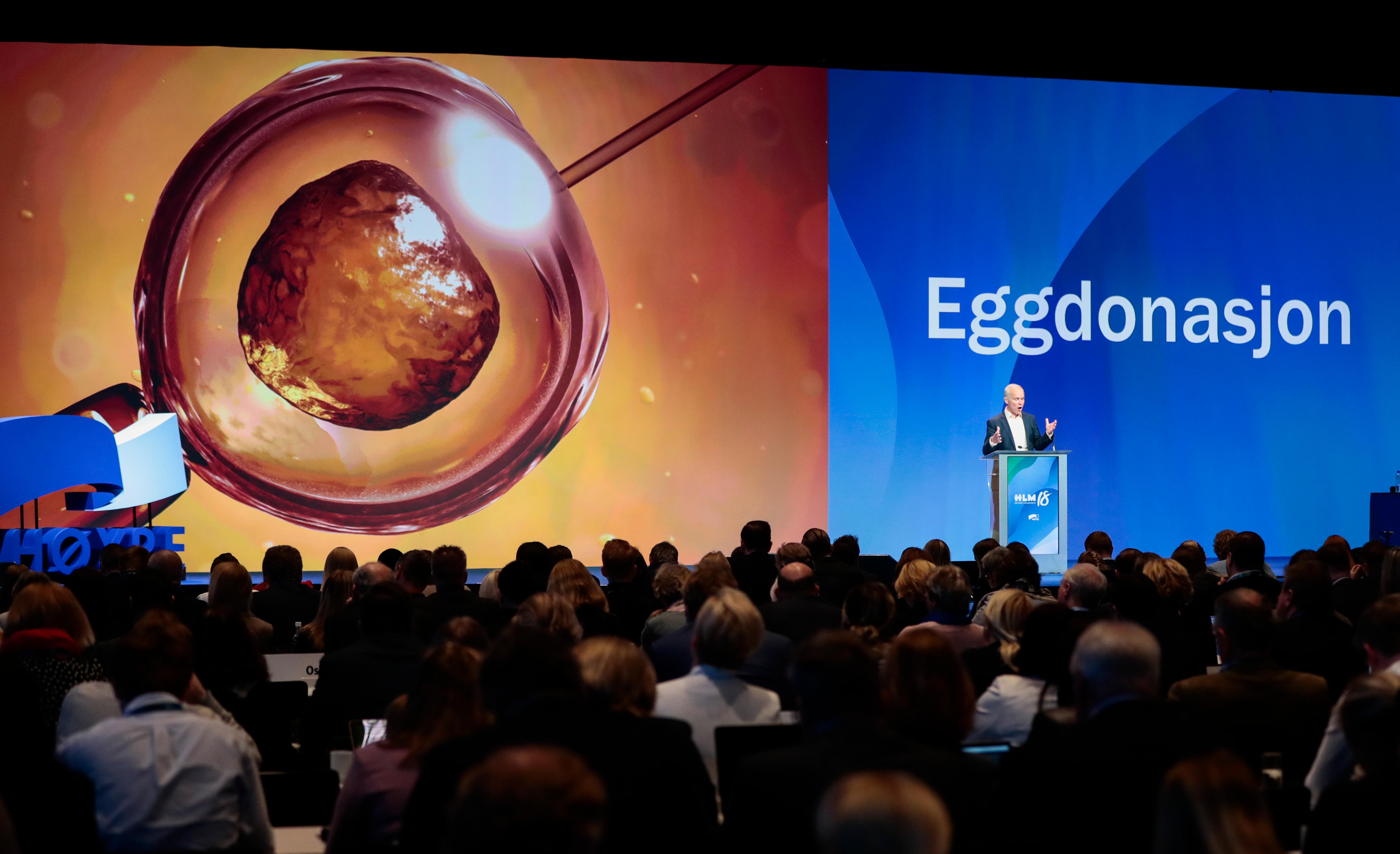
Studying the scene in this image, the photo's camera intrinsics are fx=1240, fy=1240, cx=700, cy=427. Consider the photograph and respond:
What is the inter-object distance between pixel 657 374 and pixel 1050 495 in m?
3.52

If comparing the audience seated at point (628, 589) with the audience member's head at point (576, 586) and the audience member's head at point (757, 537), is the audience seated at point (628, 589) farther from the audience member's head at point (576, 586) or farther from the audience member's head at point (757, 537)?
the audience member's head at point (757, 537)

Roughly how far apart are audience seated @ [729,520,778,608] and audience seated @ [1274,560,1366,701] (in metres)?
2.39

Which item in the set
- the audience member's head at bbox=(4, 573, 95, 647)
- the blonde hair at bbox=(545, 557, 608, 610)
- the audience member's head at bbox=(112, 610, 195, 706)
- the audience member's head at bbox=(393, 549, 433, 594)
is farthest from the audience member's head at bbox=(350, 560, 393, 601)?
the audience member's head at bbox=(112, 610, 195, 706)

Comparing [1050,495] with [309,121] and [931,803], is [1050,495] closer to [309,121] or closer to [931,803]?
[309,121]

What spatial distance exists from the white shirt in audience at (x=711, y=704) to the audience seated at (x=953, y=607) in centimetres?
120

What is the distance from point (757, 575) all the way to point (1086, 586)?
2.01 meters

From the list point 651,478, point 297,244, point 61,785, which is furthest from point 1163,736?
point 297,244

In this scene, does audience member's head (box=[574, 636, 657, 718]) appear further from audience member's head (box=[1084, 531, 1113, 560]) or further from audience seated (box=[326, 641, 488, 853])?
audience member's head (box=[1084, 531, 1113, 560])

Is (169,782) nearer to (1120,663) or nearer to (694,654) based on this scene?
(694,654)

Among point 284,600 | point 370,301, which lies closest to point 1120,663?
point 284,600

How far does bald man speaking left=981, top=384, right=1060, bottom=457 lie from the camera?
9734 millimetres

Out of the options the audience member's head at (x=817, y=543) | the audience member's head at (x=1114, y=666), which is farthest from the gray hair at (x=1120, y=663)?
the audience member's head at (x=817, y=543)

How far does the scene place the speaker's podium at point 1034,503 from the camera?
9.21 meters

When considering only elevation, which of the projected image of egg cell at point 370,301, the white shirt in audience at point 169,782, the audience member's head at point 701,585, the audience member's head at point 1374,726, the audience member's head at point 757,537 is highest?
the projected image of egg cell at point 370,301
